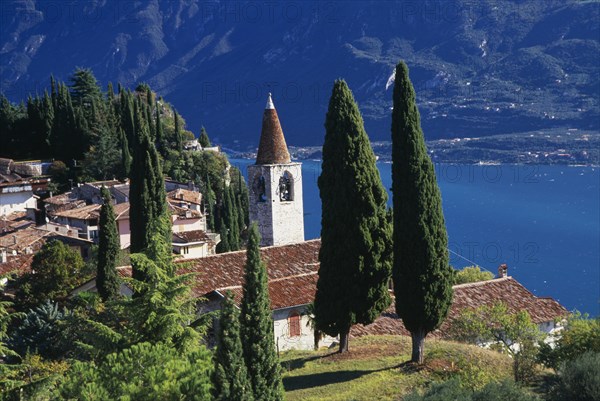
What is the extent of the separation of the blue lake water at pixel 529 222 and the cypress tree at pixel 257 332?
28.5 meters

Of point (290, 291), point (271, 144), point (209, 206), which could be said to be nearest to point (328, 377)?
point (290, 291)

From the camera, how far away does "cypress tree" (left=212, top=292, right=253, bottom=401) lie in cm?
1227

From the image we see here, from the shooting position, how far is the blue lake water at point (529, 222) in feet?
234

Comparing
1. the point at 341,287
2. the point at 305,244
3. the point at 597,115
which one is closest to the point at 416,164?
the point at 341,287

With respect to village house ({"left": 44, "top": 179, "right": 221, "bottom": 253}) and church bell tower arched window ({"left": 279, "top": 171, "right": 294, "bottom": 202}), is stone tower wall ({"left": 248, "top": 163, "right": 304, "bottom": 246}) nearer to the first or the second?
church bell tower arched window ({"left": 279, "top": 171, "right": 294, "bottom": 202})

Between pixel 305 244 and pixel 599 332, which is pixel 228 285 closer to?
pixel 305 244

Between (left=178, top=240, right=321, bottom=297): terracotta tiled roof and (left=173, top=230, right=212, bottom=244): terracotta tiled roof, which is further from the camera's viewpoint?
(left=173, top=230, right=212, bottom=244): terracotta tiled roof

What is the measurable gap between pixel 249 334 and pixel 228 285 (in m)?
10.8

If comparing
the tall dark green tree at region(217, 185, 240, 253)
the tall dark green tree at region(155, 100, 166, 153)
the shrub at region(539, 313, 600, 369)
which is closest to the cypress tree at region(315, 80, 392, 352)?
the shrub at region(539, 313, 600, 369)

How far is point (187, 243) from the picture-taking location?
35625 millimetres

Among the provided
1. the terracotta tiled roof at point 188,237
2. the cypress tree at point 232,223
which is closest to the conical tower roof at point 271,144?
the terracotta tiled roof at point 188,237

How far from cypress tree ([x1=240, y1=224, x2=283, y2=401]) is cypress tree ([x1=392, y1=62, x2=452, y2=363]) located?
5.42 meters

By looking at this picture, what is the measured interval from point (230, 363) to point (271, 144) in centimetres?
2037

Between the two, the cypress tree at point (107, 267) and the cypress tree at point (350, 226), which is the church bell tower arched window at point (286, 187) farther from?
the cypress tree at point (350, 226)
